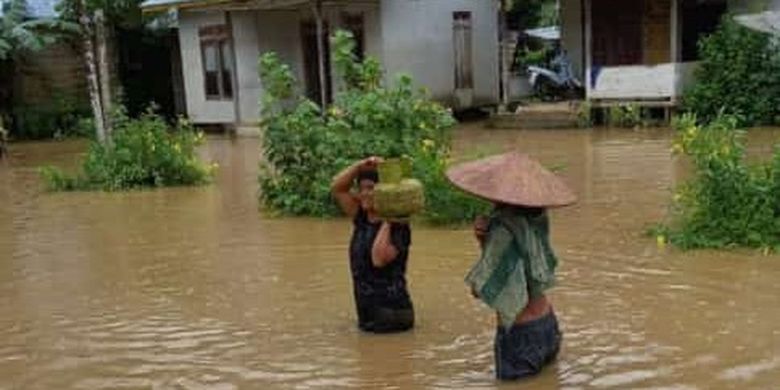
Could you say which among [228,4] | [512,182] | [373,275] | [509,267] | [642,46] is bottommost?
[373,275]

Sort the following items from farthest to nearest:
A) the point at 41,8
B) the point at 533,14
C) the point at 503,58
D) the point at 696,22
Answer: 1. the point at 533,14
2. the point at 41,8
3. the point at 503,58
4. the point at 696,22

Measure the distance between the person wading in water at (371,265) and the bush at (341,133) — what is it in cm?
353

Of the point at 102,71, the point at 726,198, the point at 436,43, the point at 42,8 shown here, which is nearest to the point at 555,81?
the point at 436,43

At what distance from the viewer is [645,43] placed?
21031 millimetres

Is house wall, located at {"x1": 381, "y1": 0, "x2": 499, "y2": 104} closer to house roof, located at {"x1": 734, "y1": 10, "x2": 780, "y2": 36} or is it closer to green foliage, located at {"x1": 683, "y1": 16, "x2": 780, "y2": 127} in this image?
green foliage, located at {"x1": 683, "y1": 16, "x2": 780, "y2": 127}

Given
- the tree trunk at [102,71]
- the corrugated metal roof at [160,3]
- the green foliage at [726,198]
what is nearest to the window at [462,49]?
the corrugated metal roof at [160,3]

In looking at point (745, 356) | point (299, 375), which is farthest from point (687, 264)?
point (299, 375)

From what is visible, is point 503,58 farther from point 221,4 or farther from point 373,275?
point 373,275

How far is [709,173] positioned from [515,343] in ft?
12.3

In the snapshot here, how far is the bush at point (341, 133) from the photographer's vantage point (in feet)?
33.9

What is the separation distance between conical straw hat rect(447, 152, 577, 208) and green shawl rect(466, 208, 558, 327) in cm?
13

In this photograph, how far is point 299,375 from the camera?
5602 millimetres

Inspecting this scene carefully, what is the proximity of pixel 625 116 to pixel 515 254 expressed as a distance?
15531mm

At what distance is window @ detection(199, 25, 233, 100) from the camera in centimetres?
2411
